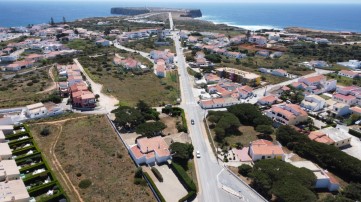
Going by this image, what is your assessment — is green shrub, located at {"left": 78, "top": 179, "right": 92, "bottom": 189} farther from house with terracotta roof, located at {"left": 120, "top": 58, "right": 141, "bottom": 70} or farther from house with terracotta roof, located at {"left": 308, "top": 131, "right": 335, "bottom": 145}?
house with terracotta roof, located at {"left": 120, "top": 58, "right": 141, "bottom": 70}

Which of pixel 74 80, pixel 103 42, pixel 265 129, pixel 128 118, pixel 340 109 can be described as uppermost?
pixel 103 42

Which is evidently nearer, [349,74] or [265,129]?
[265,129]

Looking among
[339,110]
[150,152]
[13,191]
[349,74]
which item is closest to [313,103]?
[339,110]

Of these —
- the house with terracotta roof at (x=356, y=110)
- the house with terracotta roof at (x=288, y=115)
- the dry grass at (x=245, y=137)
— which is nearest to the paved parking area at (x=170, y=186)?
the dry grass at (x=245, y=137)

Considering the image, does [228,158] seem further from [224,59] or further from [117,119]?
[224,59]

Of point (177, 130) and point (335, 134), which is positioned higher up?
point (335, 134)

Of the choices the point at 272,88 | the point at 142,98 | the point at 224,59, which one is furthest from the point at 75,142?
the point at 224,59

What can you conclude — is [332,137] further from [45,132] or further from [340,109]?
[45,132]

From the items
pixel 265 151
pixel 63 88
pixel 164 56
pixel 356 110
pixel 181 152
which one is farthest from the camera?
pixel 164 56
